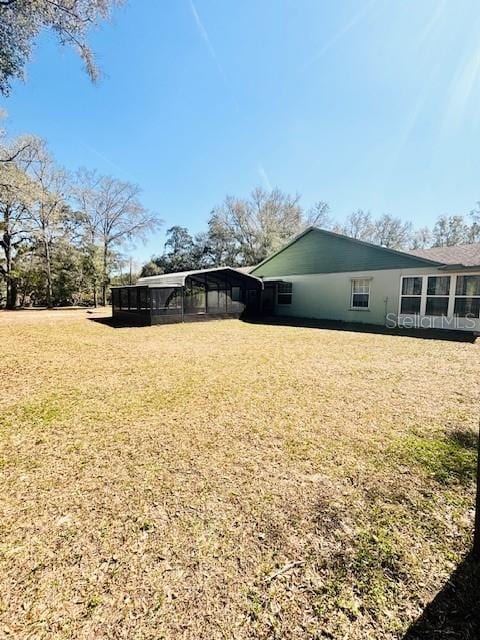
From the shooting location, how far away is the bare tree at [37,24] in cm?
588

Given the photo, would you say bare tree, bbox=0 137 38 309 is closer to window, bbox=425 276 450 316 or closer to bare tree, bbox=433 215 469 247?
window, bbox=425 276 450 316

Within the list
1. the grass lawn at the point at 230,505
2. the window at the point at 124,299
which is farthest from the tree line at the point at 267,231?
the grass lawn at the point at 230,505

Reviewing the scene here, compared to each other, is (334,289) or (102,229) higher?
(102,229)

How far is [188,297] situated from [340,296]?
7.33 meters

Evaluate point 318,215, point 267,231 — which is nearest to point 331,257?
point 267,231

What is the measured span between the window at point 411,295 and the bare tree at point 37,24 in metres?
12.2

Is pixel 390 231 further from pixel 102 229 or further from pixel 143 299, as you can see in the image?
pixel 143 299

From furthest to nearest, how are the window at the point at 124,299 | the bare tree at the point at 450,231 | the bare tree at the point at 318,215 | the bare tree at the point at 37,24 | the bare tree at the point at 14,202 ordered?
the bare tree at the point at 450,231
the bare tree at the point at 318,215
the window at the point at 124,299
the bare tree at the point at 14,202
the bare tree at the point at 37,24

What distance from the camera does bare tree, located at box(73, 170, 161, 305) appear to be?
2409cm

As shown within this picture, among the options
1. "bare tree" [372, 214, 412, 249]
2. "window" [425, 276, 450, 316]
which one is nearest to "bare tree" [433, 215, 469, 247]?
"bare tree" [372, 214, 412, 249]

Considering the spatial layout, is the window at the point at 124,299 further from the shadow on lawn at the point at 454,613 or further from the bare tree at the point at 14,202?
the shadow on lawn at the point at 454,613

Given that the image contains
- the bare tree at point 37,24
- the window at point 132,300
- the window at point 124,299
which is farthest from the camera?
the window at point 124,299

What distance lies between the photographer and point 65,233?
74.9 feet

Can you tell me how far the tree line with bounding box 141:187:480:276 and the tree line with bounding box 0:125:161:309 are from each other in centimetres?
768
